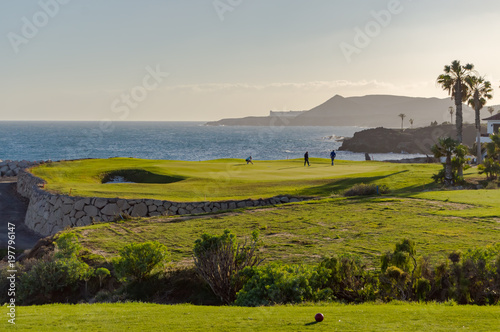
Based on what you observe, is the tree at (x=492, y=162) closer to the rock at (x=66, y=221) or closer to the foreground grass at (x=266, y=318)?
the foreground grass at (x=266, y=318)

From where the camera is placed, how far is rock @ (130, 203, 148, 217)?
2423 cm

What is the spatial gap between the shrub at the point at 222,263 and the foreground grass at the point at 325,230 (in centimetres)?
178

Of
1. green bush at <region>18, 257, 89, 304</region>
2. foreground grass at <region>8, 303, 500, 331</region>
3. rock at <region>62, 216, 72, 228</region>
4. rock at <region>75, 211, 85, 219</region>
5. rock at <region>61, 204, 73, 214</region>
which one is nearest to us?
foreground grass at <region>8, 303, 500, 331</region>

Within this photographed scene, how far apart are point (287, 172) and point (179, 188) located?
1259 cm

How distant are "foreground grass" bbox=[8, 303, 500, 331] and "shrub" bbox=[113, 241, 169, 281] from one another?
2996 millimetres

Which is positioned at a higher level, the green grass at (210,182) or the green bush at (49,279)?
the green grass at (210,182)

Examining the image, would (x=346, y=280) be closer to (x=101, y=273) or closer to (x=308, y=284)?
(x=308, y=284)

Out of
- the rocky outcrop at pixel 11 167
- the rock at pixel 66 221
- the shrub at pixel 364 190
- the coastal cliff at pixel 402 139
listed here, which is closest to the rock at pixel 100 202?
the rock at pixel 66 221

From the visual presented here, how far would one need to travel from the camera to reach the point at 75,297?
1259 cm

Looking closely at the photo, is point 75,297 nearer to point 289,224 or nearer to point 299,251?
point 299,251

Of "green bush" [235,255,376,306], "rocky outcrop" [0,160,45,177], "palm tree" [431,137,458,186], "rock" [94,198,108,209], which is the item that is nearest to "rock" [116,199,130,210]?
"rock" [94,198,108,209]

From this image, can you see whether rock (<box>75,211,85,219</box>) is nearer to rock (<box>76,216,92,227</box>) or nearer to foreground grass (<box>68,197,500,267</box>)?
rock (<box>76,216,92,227</box>)

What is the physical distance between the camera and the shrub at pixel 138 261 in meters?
12.5

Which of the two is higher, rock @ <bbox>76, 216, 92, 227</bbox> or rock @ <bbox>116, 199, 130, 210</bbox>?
rock @ <bbox>116, 199, 130, 210</bbox>
